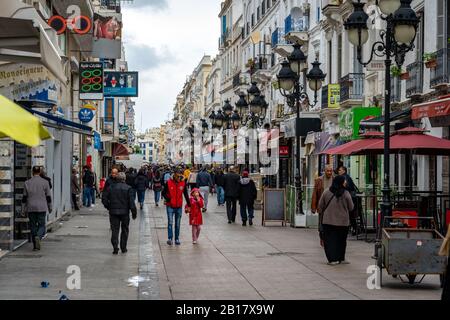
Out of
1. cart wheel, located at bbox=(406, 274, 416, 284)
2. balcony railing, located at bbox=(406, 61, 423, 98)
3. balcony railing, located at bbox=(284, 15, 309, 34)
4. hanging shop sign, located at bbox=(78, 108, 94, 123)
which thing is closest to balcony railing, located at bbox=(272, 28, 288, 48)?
balcony railing, located at bbox=(284, 15, 309, 34)

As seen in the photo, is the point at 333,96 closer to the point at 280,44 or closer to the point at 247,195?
the point at 280,44

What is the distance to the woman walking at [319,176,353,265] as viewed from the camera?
1529 cm

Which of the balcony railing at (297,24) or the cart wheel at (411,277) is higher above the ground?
the balcony railing at (297,24)

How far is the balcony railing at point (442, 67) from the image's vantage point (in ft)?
75.3

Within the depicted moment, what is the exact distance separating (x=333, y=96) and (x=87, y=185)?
1091 centimetres

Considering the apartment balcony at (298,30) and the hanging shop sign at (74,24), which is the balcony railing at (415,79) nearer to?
the hanging shop sign at (74,24)

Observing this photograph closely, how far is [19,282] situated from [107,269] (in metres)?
2.25

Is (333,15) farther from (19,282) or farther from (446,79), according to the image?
(19,282)

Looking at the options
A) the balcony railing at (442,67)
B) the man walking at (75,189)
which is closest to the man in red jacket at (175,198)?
the balcony railing at (442,67)

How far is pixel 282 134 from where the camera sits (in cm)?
4797

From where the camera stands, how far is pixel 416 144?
18.1 m

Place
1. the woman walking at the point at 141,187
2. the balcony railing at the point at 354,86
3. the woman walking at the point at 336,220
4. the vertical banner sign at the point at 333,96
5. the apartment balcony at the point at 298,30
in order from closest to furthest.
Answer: the woman walking at the point at 336,220 → the balcony railing at the point at 354,86 → the woman walking at the point at 141,187 → the vertical banner sign at the point at 333,96 → the apartment balcony at the point at 298,30

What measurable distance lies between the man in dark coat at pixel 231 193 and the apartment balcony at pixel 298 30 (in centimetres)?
1699

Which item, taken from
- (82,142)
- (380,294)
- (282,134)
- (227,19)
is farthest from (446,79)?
(227,19)
